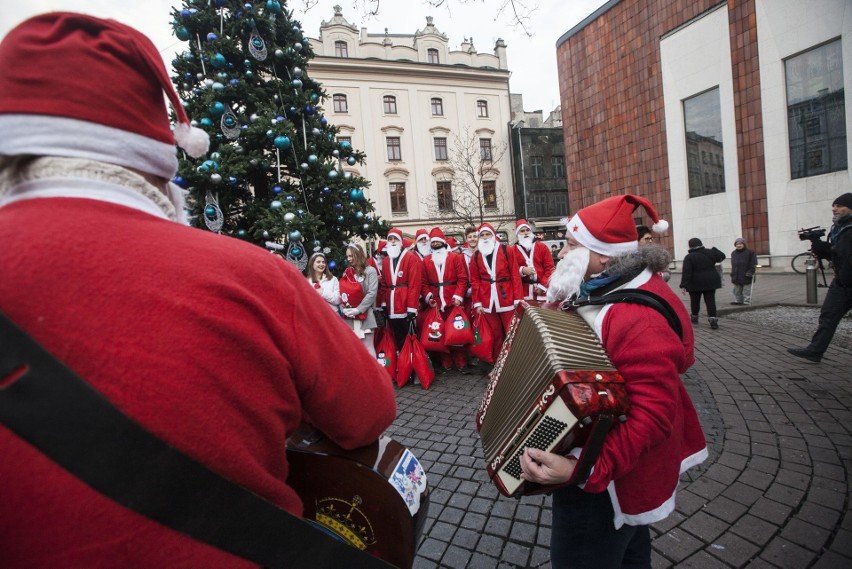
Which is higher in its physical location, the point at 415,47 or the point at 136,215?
the point at 415,47

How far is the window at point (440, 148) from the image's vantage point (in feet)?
112

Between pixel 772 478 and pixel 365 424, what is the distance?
3565 millimetres

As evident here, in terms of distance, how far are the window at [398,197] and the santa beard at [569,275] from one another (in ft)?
103

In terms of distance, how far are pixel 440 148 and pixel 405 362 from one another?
30.9 metres

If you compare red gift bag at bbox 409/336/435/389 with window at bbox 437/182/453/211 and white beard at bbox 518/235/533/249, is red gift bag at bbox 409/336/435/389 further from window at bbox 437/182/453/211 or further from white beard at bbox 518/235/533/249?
window at bbox 437/182/453/211

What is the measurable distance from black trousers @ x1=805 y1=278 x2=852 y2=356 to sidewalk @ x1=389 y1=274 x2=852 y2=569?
11.3 inches

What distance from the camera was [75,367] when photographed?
0.67m

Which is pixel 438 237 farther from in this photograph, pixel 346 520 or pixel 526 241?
pixel 346 520

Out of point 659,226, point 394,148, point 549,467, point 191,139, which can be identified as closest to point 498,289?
point 659,226

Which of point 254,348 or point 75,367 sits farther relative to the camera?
point 254,348

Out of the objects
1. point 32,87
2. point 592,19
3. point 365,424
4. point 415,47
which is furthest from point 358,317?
point 415,47

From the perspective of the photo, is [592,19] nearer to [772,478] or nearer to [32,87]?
[772,478]

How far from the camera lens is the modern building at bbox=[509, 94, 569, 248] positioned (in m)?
37.2

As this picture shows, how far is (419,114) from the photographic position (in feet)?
110
